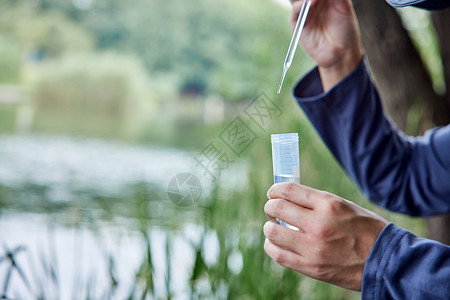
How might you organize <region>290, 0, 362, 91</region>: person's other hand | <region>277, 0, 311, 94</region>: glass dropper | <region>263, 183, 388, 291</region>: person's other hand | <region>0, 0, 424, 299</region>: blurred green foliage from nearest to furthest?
<region>263, 183, 388, 291</region>: person's other hand, <region>277, 0, 311, 94</region>: glass dropper, <region>290, 0, 362, 91</region>: person's other hand, <region>0, 0, 424, 299</region>: blurred green foliage

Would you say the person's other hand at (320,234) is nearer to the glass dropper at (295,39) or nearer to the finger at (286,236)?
the finger at (286,236)

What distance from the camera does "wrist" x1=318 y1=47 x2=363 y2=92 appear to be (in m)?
0.72

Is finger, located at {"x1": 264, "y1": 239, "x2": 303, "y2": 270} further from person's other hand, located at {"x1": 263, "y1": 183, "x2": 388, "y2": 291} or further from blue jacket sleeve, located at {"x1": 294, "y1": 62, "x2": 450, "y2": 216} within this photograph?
blue jacket sleeve, located at {"x1": 294, "y1": 62, "x2": 450, "y2": 216}

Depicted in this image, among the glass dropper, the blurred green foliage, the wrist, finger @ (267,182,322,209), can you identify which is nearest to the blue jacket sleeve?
the wrist

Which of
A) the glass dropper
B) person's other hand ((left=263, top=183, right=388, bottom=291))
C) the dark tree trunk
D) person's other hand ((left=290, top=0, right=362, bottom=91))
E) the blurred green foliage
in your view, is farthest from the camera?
the blurred green foliage

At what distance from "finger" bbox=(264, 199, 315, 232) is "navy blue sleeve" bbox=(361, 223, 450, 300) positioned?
0.07 m

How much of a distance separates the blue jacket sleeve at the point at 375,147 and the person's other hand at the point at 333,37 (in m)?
0.02

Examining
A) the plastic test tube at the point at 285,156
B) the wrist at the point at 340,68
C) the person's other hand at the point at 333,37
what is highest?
the person's other hand at the point at 333,37

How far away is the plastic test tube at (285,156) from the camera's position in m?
0.51

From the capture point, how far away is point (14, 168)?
233 inches

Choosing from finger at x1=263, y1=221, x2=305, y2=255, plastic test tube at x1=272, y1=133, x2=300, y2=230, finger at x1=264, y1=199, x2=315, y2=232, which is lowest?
finger at x1=263, y1=221, x2=305, y2=255

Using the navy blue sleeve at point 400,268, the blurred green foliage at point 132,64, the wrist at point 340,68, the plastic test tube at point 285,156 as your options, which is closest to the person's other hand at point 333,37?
the wrist at point 340,68

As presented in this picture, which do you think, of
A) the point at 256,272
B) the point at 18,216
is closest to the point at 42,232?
the point at 18,216

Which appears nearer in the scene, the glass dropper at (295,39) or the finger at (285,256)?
the finger at (285,256)
